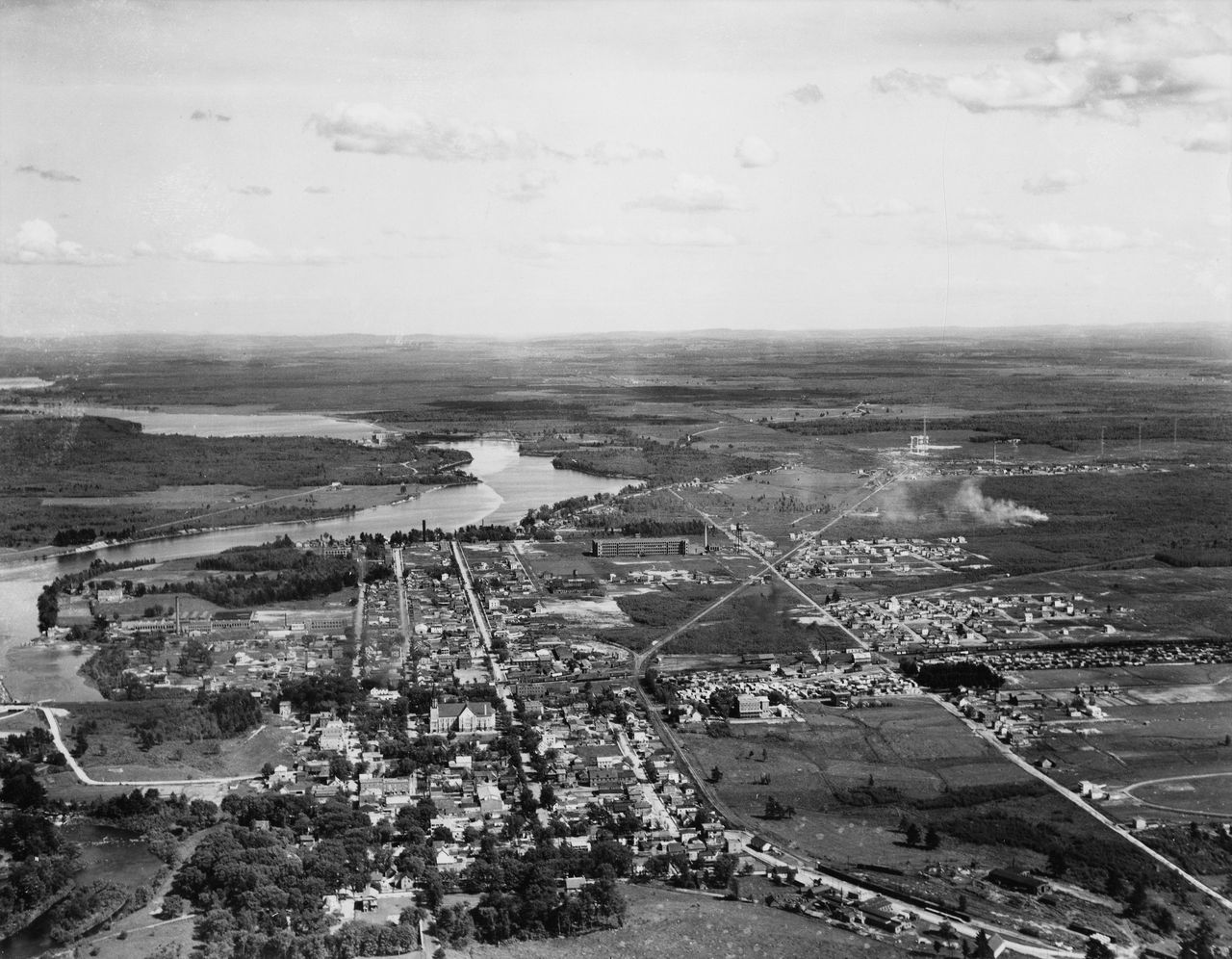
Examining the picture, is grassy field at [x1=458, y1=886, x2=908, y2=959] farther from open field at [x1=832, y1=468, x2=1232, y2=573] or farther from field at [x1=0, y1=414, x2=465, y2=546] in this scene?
field at [x1=0, y1=414, x2=465, y2=546]

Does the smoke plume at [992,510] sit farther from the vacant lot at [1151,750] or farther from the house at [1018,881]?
the house at [1018,881]

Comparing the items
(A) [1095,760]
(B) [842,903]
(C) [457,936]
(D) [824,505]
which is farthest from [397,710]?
(D) [824,505]

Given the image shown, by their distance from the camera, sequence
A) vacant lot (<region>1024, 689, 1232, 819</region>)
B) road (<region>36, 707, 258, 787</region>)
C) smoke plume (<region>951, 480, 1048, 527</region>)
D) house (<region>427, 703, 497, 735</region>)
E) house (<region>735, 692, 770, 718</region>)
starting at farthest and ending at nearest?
smoke plume (<region>951, 480, 1048, 527</region>)
house (<region>735, 692, 770, 718</region>)
house (<region>427, 703, 497, 735</region>)
road (<region>36, 707, 258, 787</region>)
vacant lot (<region>1024, 689, 1232, 819</region>)

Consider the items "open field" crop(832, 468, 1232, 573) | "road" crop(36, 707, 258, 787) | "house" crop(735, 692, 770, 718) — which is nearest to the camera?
"road" crop(36, 707, 258, 787)

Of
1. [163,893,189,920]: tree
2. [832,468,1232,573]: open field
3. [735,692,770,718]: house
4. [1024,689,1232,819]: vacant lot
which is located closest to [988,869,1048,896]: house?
[1024,689,1232,819]: vacant lot

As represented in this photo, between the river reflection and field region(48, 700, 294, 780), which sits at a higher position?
the river reflection

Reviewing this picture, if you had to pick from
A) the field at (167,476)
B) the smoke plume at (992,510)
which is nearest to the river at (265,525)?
the field at (167,476)

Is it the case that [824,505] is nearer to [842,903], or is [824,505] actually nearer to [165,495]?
[165,495]
